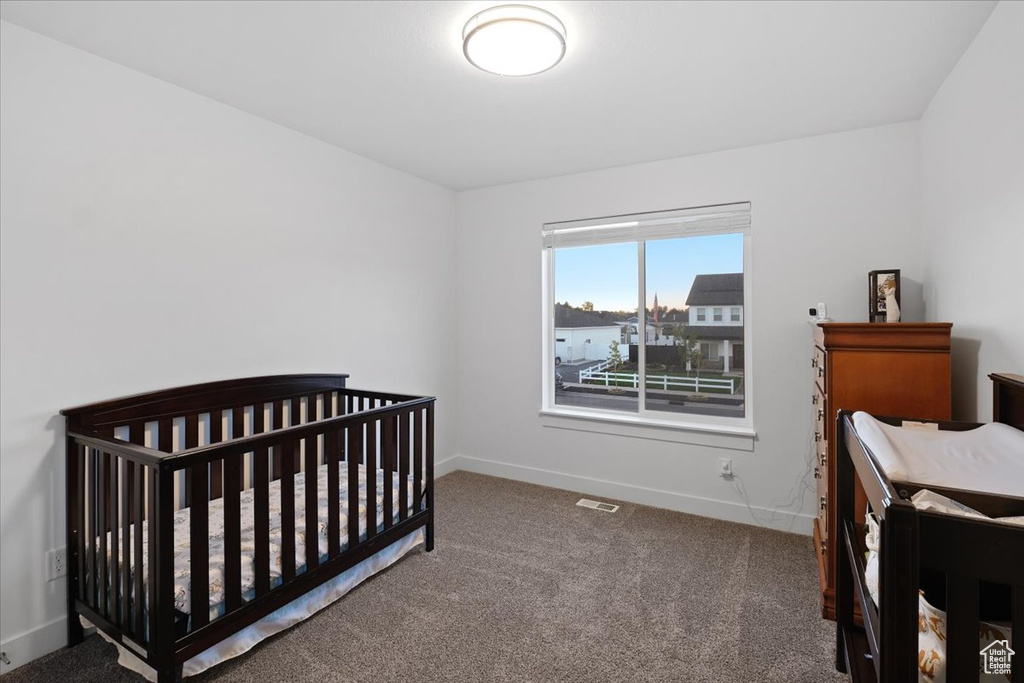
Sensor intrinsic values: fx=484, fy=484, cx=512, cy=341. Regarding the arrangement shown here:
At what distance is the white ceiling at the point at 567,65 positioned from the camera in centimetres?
175

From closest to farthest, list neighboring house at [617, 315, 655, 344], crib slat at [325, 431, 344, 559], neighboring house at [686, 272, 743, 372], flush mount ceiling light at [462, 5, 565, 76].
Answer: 1. flush mount ceiling light at [462, 5, 565, 76]
2. crib slat at [325, 431, 344, 559]
3. neighboring house at [686, 272, 743, 372]
4. neighboring house at [617, 315, 655, 344]

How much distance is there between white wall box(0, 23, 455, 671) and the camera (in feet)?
6.07

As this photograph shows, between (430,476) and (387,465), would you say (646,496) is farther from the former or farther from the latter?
(387,465)

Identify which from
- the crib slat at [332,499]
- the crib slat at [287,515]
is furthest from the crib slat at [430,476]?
the crib slat at [287,515]

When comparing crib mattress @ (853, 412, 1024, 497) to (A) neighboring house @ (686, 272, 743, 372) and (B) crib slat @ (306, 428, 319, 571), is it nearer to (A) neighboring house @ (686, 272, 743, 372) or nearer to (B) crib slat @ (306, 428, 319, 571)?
(A) neighboring house @ (686, 272, 743, 372)

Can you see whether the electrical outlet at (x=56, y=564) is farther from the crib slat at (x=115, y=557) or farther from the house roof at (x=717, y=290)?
the house roof at (x=717, y=290)

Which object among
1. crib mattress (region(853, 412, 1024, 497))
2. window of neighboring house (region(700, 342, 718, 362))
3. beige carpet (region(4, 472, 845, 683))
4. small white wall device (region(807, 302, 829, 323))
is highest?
small white wall device (region(807, 302, 829, 323))

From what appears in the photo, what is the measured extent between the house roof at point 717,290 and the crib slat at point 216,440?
2939mm

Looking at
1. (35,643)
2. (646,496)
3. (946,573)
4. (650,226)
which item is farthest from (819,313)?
(35,643)

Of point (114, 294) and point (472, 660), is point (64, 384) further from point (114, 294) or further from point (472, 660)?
point (472, 660)

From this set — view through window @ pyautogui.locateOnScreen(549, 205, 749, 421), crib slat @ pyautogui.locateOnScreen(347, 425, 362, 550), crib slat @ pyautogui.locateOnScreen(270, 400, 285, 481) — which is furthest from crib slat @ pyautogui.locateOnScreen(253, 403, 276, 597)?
view through window @ pyautogui.locateOnScreen(549, 205, 749, 421)

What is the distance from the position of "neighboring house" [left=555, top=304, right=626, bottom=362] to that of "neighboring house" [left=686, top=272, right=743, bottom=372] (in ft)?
1.86

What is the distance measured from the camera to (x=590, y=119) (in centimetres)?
266

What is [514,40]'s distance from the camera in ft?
5.90
